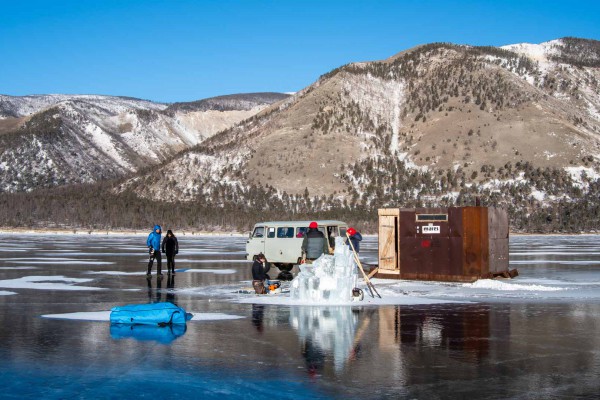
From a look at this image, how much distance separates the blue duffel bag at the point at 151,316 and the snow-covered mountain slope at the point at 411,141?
96.1 m

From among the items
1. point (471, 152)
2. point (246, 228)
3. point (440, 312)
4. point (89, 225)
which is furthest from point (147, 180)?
point (440, 312)

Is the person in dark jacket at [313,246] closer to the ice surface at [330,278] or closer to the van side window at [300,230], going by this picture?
the ice surface at [330,278]

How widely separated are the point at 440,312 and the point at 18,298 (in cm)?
1091

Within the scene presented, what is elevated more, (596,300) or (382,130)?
(382,130)

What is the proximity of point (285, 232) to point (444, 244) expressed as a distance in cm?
651

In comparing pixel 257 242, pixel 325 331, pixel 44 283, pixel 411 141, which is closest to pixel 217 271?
pixel 257 242

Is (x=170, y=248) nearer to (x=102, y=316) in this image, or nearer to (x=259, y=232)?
(x=259, y=232)

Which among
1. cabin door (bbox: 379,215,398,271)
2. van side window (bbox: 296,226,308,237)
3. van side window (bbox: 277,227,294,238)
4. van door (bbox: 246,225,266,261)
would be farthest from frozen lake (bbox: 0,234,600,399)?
van door (bbox: 246,225,266,261)

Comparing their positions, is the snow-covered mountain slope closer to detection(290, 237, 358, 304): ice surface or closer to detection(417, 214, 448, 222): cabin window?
detection(417, 214, 448, 222): cabin window

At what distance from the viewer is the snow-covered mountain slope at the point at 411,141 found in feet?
371

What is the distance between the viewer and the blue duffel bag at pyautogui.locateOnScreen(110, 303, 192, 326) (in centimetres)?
1458

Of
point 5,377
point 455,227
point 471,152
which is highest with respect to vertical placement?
point 471,152

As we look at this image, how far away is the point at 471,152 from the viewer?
119062 mm

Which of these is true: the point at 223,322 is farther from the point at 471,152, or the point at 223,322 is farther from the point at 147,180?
the point at 147,180
